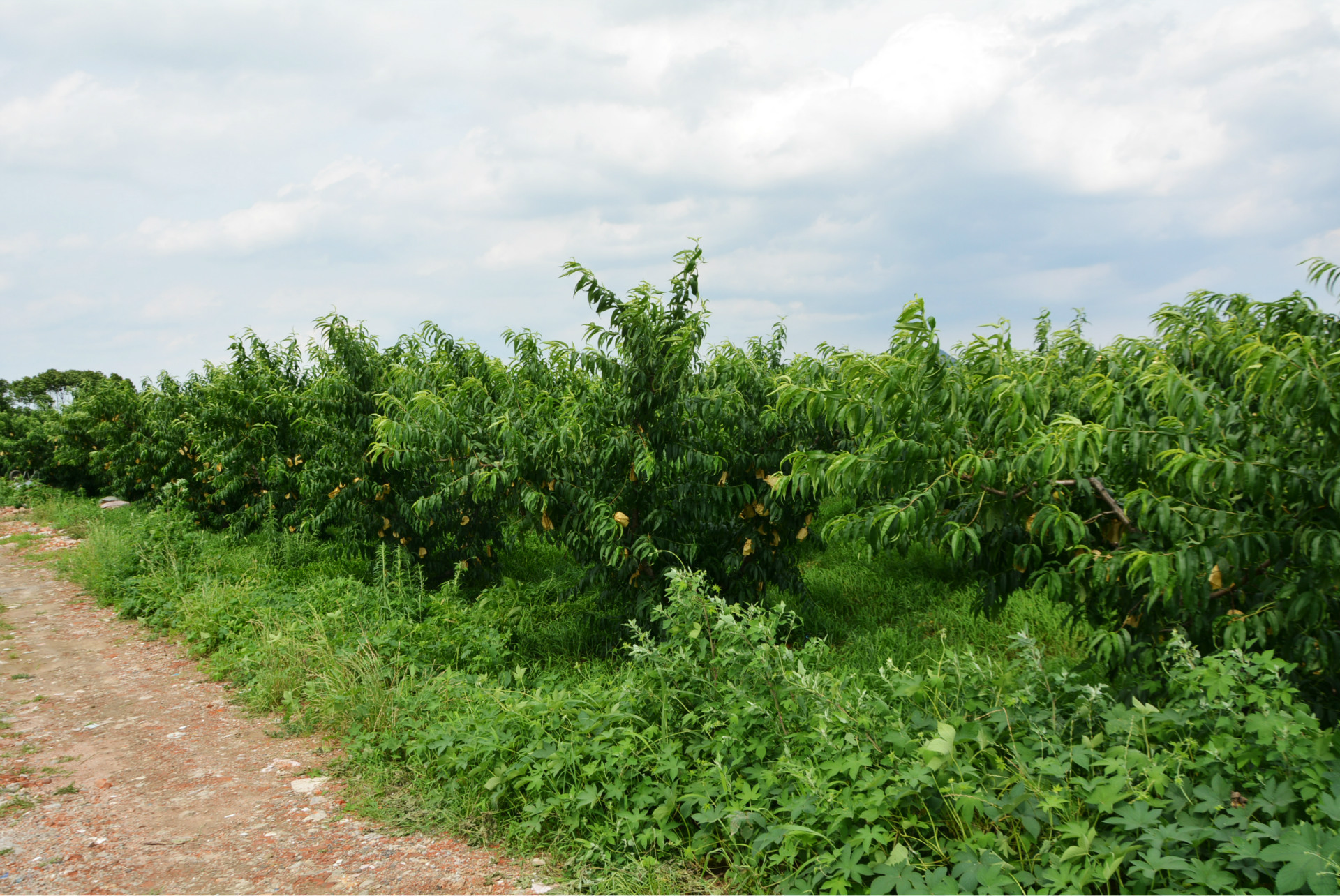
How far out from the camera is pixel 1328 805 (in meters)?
2.76

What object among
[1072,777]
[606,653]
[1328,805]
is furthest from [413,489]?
[1328,805]

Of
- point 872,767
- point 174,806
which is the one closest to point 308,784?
point 174,806

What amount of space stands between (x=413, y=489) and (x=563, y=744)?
221 inches

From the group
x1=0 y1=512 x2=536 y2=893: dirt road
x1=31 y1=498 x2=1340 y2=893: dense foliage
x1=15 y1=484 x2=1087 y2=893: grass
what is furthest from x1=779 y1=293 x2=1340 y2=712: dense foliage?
x1=0 y1=512 x2=536 y2=893: dirt road

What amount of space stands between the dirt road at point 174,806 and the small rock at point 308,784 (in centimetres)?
1

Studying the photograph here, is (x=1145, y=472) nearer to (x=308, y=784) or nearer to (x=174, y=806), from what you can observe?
(x=308, y=784)

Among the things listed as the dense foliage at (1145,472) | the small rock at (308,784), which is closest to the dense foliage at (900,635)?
the dense foliage at (1145,472)

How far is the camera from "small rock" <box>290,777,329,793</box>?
183 inches

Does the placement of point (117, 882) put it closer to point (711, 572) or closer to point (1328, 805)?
point (711, 572)

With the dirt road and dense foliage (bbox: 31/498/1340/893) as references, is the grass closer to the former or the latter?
dense foliage (bbox: 31/498/1340/893)

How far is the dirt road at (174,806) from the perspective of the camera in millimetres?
3693

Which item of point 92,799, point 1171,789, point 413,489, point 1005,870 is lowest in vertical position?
point 92,799

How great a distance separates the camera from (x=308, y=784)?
4723mm

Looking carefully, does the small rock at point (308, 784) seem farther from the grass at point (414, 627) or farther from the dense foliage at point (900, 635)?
the dense foliage at point (900, 635)
